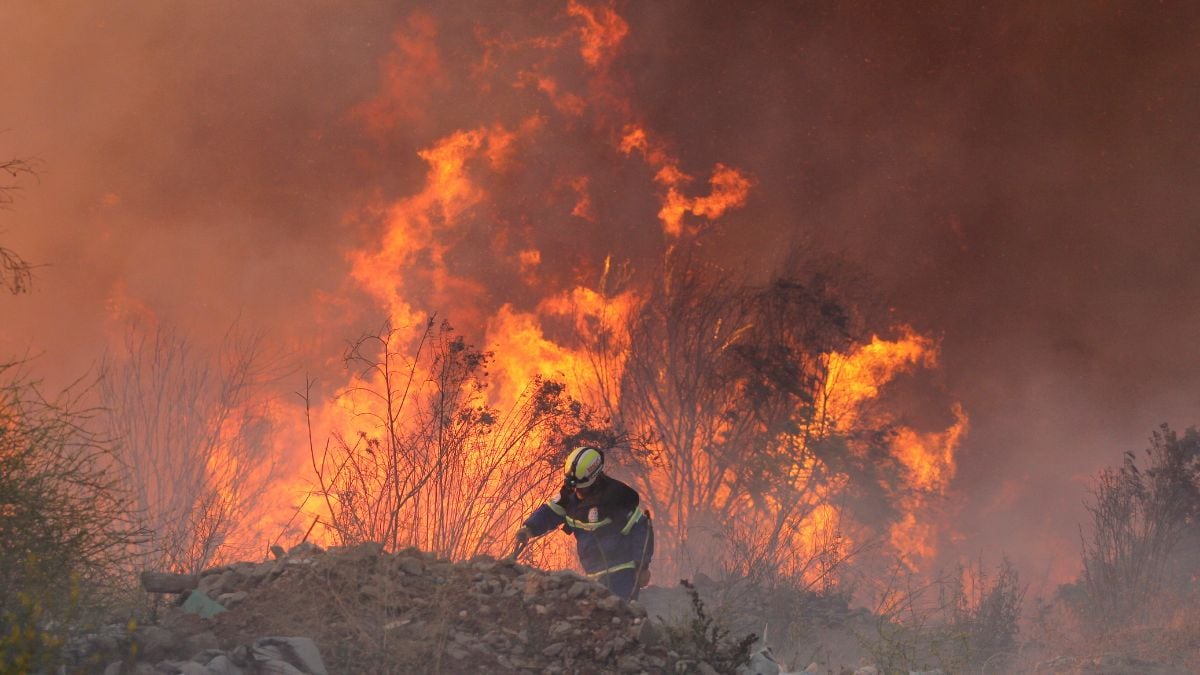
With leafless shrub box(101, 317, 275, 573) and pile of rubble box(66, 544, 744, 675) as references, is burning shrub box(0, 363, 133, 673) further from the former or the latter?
leafless shrub box(101, 317, 275, 573)

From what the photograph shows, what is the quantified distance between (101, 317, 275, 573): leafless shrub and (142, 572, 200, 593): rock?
44.8 feet

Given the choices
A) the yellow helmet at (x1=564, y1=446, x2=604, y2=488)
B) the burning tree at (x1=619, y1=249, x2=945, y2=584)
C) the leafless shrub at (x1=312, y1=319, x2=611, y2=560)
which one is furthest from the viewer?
the burning tree at (x1=619, y1=249, x2=945, y2=584)

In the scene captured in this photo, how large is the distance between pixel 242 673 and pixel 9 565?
5.23 ft

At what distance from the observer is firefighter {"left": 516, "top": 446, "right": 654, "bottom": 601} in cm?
1025

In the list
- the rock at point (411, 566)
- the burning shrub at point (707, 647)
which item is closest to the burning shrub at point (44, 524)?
the rock at point (411, 566)

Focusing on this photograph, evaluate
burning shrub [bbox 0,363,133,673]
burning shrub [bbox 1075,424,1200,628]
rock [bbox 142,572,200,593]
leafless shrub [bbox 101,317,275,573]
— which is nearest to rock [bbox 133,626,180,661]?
burning shrub [bbox 0,363,133,673]

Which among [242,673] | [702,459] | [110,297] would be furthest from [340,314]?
[242,673]

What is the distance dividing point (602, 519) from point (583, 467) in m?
0.57

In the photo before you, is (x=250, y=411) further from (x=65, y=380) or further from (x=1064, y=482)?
(x=1064, y=482)

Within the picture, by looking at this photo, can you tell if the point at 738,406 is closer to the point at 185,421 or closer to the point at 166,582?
the point at 185,421

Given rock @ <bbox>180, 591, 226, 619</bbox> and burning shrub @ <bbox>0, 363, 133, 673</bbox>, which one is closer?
burning shrub @ <bbox>0, 363, 133, 673</bbox>

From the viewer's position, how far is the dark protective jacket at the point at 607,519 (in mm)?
10328

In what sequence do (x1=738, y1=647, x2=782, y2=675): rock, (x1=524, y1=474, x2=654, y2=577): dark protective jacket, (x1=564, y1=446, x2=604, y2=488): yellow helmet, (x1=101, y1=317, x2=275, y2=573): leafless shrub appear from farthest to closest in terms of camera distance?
1. (x1=101, y1=317, x2=275, y2=573): leafless shrub
2. (x1=524, y1=474, x2=654, y2=577): dark protective jacket
3. (x1=564, y1=446, x2=604, y2=488): yellow helmet
4. (x1=738, y1=647, x2=782, y2=675): rock

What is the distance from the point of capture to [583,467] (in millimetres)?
10188
